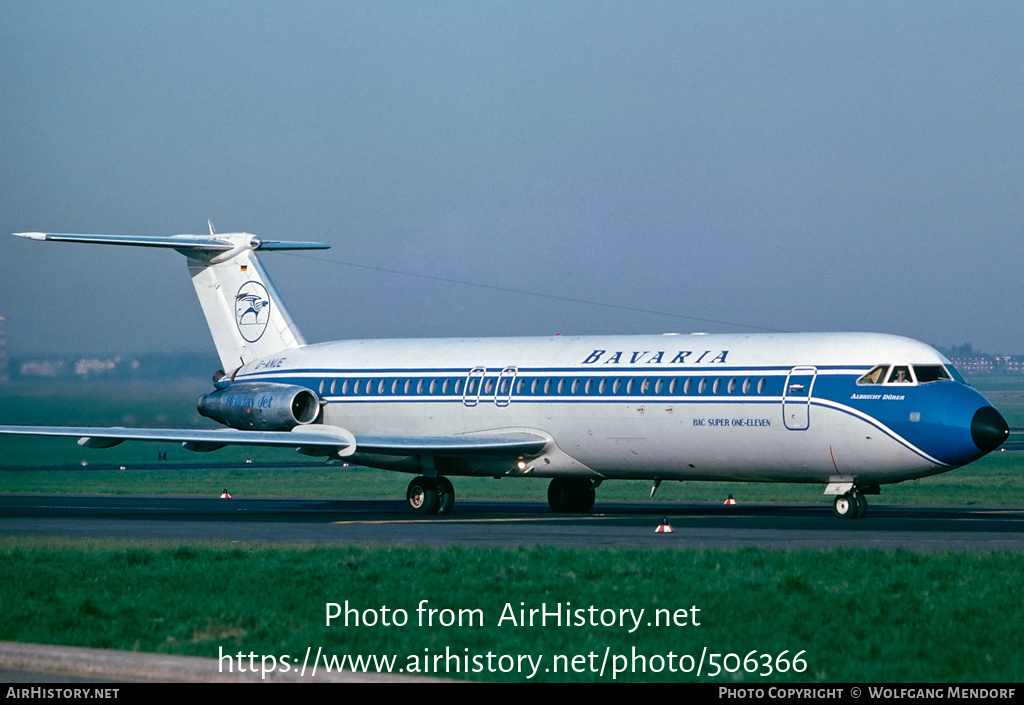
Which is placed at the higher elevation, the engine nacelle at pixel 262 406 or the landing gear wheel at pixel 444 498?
the engine nacelle at pixel 262 406

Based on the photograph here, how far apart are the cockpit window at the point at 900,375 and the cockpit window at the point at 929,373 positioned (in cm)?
14

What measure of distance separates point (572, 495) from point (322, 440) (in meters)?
6.11

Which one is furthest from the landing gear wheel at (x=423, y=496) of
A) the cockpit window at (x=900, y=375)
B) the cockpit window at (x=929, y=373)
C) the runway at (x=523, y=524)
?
the cockpit window at (x=929, y=373)

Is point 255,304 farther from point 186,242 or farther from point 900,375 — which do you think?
point 900,375

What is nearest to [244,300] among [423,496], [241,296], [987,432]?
[241,296]

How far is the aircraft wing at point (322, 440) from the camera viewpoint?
32.2 m

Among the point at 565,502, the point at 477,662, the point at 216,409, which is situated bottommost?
the point at 477,662

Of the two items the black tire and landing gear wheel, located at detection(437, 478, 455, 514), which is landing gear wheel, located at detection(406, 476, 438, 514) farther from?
the black tire

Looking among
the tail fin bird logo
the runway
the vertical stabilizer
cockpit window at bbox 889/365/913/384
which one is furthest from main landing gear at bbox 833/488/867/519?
the tail fin bird logo

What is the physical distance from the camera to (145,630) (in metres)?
13.5

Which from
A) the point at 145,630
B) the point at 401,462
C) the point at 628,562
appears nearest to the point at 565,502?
the point at 401,462

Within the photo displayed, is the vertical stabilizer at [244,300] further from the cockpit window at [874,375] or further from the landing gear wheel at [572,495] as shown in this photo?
the cockpit window at [874,375]

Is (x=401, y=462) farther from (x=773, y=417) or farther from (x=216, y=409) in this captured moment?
(x=773, y=417)

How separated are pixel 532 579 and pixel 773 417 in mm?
13467
